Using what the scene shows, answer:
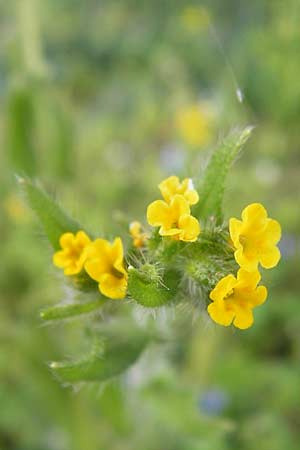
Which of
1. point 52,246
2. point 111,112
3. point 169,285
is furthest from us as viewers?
point 111,112

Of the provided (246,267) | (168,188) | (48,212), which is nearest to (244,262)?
(246,267)

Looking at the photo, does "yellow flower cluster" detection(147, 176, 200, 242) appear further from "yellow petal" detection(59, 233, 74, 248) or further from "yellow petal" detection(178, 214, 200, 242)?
"yellow petal" detection(59, 233, 74, 248)

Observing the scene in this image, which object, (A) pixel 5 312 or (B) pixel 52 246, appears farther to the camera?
(A) pixel 5 312

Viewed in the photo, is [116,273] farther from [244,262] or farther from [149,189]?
[149,189]

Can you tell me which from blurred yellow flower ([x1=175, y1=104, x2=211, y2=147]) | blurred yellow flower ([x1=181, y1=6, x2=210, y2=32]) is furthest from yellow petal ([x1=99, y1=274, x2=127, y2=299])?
blurred yellow flower ([x1=181, y1=6, x2=210, y2=32])

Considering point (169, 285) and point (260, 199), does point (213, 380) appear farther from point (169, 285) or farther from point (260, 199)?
point (169, 285)

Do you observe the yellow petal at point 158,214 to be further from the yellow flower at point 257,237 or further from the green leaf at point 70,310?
the green leaf at point 70,310

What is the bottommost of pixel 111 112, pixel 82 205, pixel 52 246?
pixel 111 112

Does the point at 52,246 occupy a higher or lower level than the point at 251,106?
higher

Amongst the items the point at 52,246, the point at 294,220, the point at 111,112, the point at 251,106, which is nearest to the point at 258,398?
the point at 294,220
